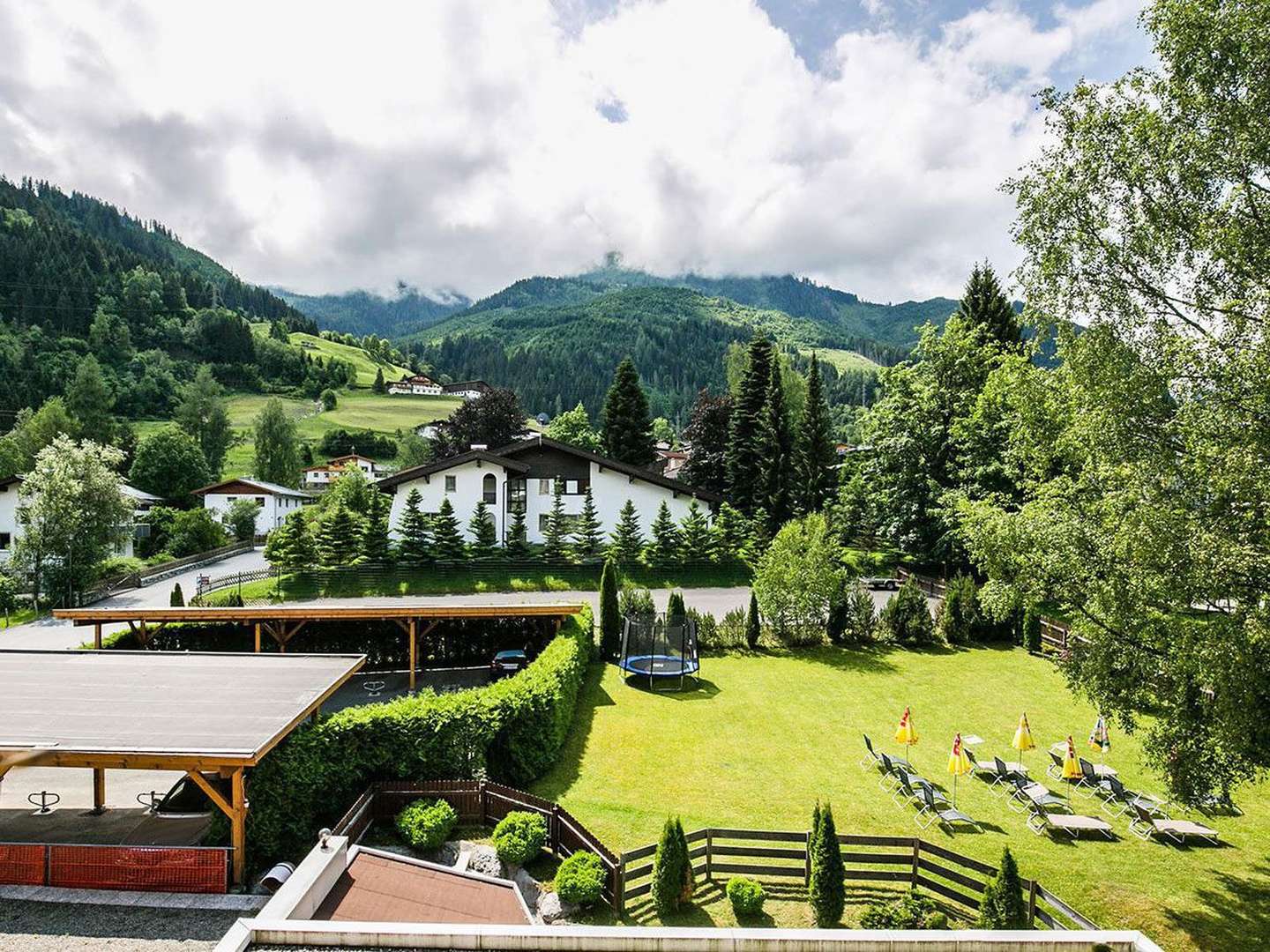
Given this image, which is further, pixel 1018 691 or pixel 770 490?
pixel 770 490

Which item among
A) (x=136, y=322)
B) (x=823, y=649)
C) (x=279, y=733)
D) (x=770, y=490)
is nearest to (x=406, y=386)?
(x=136, y=322)

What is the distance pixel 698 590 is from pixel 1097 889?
25958 mm

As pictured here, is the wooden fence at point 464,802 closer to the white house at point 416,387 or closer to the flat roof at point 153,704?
the flat roof at point 153,704

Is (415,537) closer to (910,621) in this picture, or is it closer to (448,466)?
(448,466)

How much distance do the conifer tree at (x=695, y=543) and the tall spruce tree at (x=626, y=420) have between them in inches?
605

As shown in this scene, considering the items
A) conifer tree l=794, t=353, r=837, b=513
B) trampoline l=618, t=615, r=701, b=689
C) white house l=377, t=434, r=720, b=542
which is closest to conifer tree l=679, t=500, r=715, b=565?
white house l=377, t=434, r=720, b=542

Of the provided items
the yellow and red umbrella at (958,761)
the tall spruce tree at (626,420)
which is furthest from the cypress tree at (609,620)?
the tall spruce tree at (626,420)

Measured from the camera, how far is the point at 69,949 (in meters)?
9.45

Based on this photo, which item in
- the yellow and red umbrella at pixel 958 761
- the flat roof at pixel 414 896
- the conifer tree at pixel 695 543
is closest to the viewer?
the flat roof at pixel 414 896

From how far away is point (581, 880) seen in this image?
35.2 ft

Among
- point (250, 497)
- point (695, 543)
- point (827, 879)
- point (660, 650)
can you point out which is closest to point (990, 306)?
point (695, 543)

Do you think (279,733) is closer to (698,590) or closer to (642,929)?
(642,929)

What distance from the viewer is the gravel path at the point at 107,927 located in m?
9.55

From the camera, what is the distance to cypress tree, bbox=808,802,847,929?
10.6m
